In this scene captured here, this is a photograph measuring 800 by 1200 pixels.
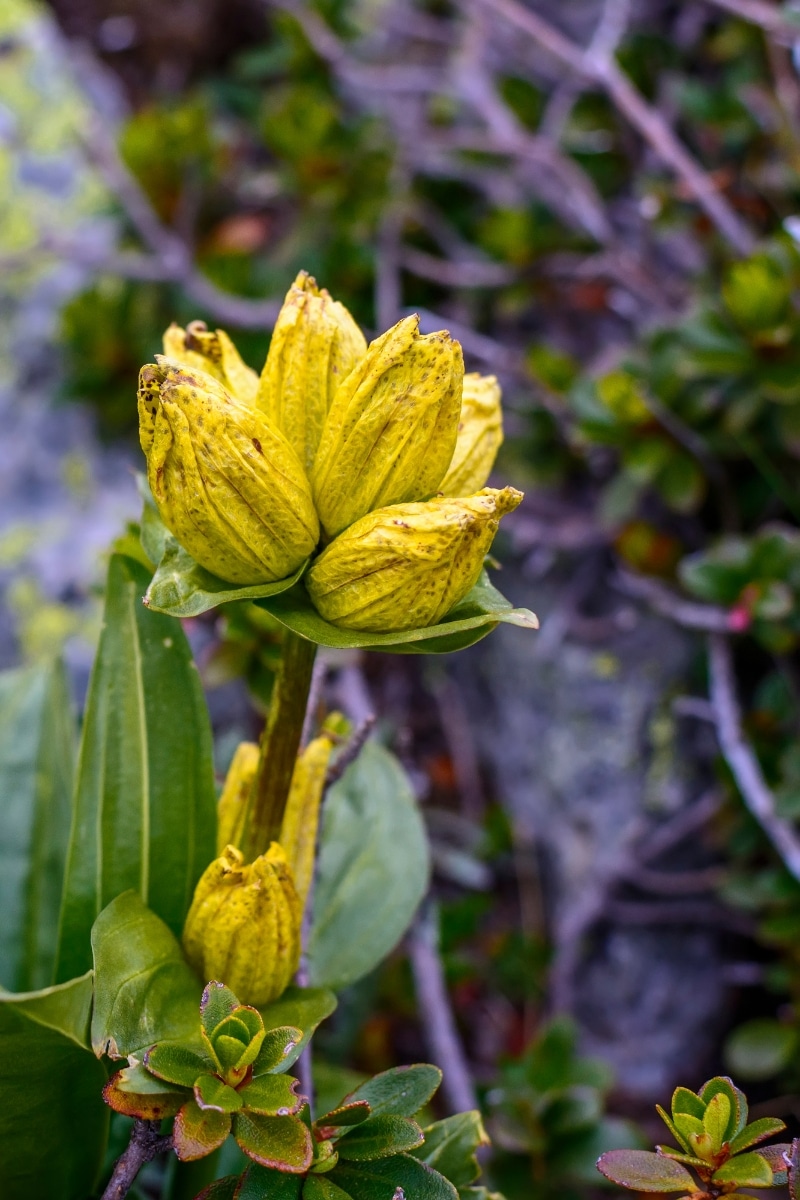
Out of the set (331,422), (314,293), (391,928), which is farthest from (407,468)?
(391,928)

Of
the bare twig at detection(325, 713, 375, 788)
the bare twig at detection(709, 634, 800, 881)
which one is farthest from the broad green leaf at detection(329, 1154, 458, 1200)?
the bare twig at detection(709, 634, 800, 881)

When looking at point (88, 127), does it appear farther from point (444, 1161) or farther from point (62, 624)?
point (444, 1161)

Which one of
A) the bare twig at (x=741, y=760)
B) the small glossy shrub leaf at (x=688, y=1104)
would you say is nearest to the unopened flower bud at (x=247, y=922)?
the small glossy shrub leaf at (x=688, y=1104)

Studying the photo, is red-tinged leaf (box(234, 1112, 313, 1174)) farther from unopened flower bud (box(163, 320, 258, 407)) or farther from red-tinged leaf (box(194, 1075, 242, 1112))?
unopened flower bud (box(163, 320, 258, 407))

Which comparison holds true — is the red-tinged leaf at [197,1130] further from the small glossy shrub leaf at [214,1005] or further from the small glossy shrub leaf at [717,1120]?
the small glossy shrub leaf at [717,1120]

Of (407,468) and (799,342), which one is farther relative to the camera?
(799,342)

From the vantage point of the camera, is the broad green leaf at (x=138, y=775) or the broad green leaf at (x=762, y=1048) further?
the broad green leaf at (x=762, y=1048)
